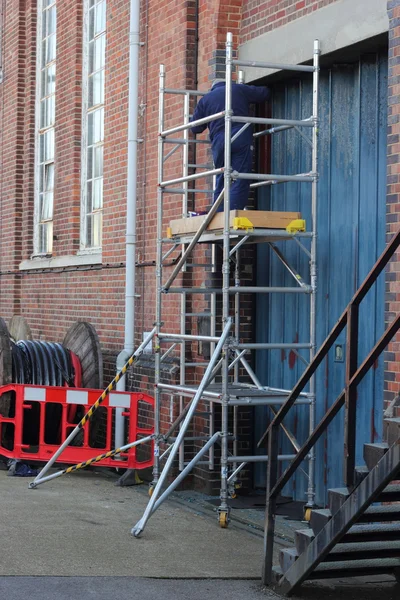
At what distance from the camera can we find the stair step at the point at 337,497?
6.34m

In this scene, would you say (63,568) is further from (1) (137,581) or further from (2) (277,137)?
(2) (277,137)

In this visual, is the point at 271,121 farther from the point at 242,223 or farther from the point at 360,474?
the point at 360,474

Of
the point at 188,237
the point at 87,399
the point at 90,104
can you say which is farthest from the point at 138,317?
the point at 90,104

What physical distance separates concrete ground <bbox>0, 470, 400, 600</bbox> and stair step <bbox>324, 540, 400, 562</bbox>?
0.25 meters

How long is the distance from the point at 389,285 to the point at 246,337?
9.13 ft

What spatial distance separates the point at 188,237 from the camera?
9.55m

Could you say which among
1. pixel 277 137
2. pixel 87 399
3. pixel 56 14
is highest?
pixel 56 14

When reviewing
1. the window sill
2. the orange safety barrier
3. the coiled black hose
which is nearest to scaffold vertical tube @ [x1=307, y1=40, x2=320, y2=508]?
the orange safety barrier

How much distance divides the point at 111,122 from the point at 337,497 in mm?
7300

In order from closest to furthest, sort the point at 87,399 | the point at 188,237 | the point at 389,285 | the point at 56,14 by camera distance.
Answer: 1. the point at 389,285
2. the point at 188,237
3. the point at 87,399
4. the point at 56,14

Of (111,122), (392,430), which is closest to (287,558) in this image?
(392,430)

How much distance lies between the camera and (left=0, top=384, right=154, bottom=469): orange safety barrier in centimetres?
1090

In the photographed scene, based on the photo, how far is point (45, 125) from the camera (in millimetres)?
15750

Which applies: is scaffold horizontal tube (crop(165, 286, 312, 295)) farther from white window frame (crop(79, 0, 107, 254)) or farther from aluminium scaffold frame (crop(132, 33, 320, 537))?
white window frame (crop(79, 0, 107, 254))
